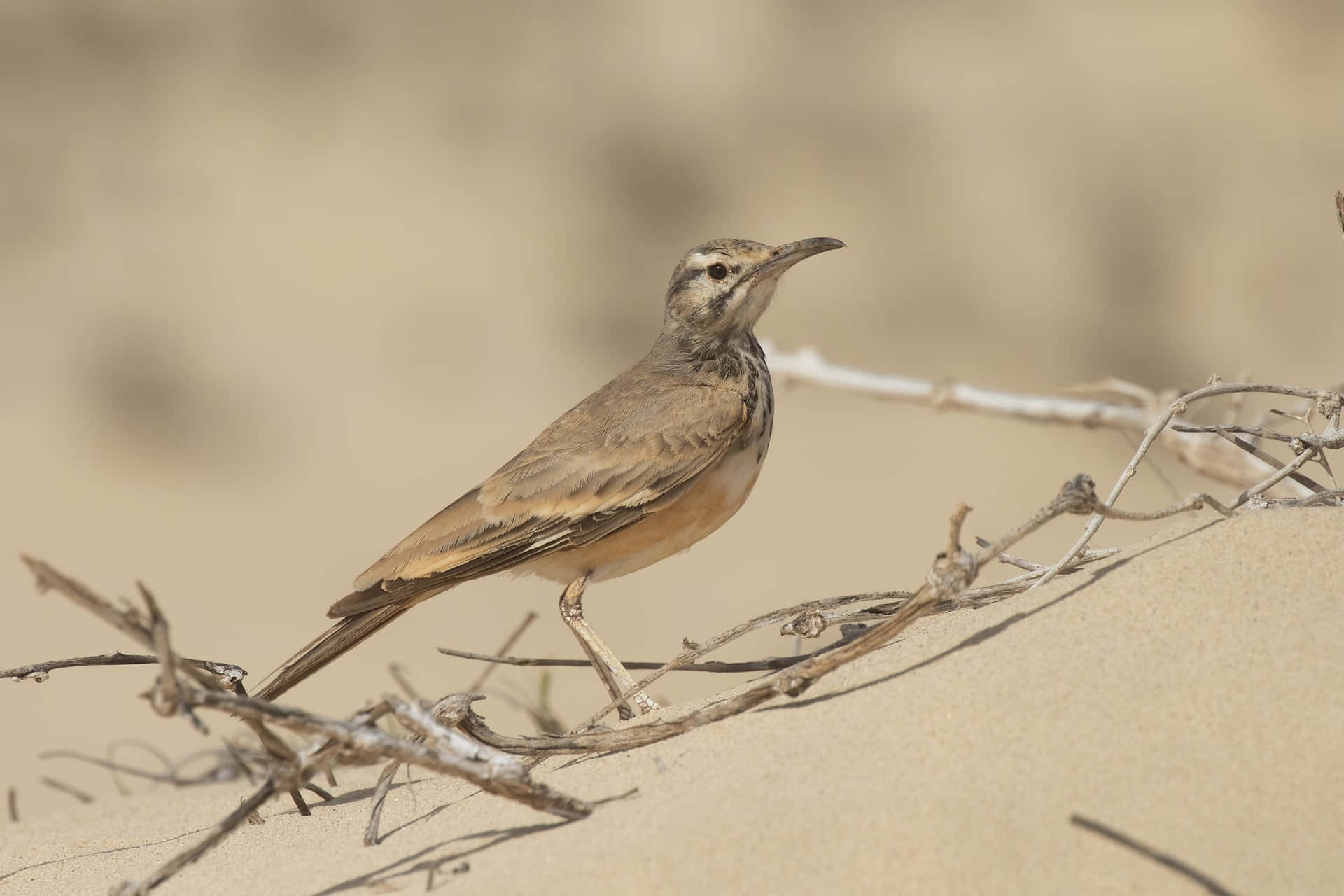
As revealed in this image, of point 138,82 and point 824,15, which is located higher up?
point 138,82

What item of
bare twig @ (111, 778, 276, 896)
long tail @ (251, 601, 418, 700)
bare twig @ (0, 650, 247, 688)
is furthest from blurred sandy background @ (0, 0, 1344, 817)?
bare twig @ (111, 778, 276, 896)

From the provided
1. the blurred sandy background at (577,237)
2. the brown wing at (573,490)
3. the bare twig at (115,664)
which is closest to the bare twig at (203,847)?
the bare twig at (115,664)

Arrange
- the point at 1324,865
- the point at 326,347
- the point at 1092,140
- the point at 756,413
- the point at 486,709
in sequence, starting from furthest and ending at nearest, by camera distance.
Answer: the point at 1092,140 < the point at 326,347 < the point at 486,709 < the point at 756,413 < the point at 1324,865

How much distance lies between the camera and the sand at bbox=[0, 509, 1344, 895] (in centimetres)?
199

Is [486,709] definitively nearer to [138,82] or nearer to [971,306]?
[971,306]

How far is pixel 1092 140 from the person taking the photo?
12.1m

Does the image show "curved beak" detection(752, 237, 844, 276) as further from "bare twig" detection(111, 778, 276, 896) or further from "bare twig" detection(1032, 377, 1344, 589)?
"bare twig" detection(111, 778, 276, 896)

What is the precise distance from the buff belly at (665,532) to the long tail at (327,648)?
0.63 meters

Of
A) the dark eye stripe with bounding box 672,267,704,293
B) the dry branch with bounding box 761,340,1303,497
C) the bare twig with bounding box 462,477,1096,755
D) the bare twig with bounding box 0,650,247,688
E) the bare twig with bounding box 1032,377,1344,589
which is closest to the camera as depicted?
the bare twig with bounding box 462,477,1096,755

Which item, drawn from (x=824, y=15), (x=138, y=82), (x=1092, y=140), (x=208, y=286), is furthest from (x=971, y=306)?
(x=138, y=82)

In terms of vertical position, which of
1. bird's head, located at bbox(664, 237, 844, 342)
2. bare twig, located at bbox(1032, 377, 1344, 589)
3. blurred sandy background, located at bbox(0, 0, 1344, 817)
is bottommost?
bare twig, located at bbox(1032, 377, 1344, 589)

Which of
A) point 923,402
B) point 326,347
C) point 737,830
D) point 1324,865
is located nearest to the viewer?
point 1324,865

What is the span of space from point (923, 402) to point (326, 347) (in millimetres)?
6405

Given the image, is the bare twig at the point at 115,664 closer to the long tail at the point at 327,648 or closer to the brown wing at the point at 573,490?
the long tail at the point at 327,648
